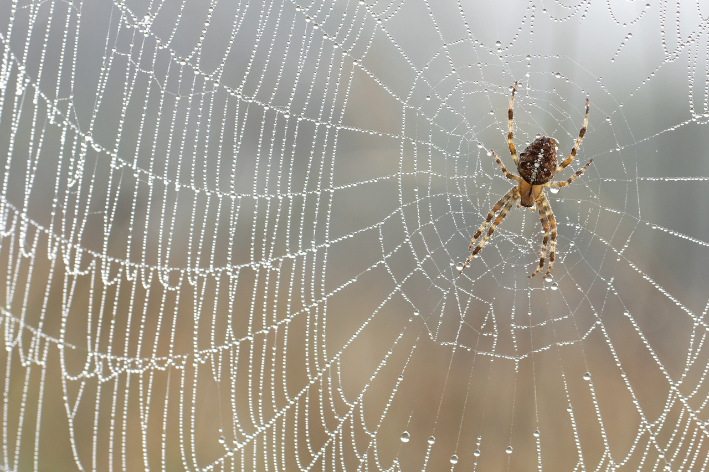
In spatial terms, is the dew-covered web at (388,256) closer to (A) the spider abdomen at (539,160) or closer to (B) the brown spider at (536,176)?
(B) the brown spider at (536,176)

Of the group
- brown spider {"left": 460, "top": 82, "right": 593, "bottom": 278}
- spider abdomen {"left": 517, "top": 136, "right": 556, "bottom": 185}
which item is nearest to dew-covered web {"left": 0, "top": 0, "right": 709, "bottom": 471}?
brown spider {"left": 460, "top": 82, "right": 593, "bottom": 278}

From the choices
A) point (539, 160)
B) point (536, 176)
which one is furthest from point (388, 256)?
point (539, 160)

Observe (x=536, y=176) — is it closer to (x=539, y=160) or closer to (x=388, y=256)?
(x=539, y=160)

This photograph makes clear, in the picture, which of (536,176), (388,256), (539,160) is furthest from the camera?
(388,256)

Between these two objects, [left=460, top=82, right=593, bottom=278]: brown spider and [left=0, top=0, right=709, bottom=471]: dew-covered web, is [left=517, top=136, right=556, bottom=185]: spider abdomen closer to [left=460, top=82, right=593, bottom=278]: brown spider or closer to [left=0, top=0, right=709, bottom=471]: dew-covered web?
→ [left=460, top=82, right=593, bottom=278]: brown spider

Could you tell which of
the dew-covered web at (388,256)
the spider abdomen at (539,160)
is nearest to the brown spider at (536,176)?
the spider abdomen at (539,160)

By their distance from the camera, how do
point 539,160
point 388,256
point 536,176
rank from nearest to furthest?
point 539,160
point 536,176
point 388,256
